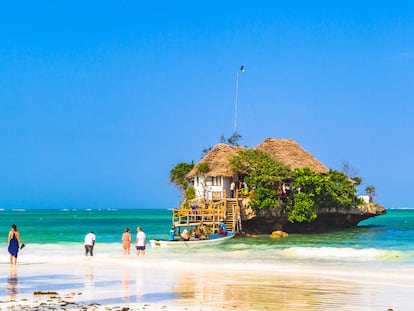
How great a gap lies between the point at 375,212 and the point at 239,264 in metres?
28.7

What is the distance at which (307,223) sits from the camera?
4738 centimetres

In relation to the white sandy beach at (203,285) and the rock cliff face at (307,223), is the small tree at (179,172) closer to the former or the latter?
the rock cliff face at (307,223)

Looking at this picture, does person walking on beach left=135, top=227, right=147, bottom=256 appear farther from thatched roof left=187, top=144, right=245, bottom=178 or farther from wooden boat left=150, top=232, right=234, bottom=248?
thatched roof left=187, top=144, right=245, bottom=178

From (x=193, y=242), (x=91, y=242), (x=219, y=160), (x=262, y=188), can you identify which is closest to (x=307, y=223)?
(x=262, y=188)

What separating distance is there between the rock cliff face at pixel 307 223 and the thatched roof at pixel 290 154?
3.42 metres

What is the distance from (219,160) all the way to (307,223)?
31.0 ft

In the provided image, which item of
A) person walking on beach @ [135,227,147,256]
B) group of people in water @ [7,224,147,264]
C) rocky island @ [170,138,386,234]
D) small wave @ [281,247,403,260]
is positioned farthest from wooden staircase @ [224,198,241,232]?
person walking on beach @ [135,227,147,256]

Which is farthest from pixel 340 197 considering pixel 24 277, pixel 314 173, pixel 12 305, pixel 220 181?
pixel 12 305

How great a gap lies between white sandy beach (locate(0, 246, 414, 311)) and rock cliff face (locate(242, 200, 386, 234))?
1692 centimetres

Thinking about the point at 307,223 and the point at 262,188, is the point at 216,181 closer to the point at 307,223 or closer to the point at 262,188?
the point at 262,188

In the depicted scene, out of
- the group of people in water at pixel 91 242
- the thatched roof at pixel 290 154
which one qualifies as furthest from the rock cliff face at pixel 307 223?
the group of people in water at pixel 91 242

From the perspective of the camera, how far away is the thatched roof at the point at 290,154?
4591 centimetres

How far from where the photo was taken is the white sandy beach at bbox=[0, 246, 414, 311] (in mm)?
13422

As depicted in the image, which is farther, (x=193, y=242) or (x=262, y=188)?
(x=262, y=188)
